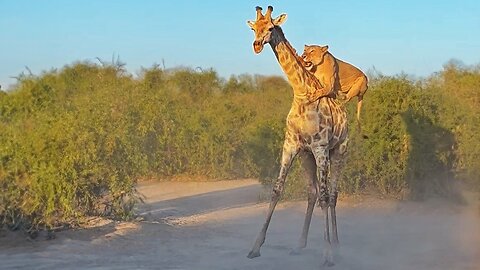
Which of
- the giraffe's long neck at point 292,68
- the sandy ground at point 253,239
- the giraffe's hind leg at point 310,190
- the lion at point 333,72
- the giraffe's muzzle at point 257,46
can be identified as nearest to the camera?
the giraffe's muzzle at point 257,46

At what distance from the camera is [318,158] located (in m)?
8.75

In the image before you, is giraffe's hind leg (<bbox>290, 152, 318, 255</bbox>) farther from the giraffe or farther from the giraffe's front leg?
the giraffe's front leg

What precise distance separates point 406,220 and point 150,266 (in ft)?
20.8

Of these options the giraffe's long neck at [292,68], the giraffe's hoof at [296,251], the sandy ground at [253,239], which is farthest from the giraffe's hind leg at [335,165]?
the giraffe's long neck at [292,68]

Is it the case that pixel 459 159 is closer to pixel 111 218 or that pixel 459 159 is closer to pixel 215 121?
pixel 111 218

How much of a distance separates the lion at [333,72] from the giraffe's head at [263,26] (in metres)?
0.73

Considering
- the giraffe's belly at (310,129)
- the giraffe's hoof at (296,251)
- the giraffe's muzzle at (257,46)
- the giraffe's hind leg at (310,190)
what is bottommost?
the giraffe's hoof at (296,251)

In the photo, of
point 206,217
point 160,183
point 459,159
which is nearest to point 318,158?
point 206,217

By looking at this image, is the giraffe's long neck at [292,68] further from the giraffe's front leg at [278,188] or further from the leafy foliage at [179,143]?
the leafy foliage at [179,143]

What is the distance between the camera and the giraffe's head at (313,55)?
9055mm

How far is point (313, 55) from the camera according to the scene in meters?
9.10

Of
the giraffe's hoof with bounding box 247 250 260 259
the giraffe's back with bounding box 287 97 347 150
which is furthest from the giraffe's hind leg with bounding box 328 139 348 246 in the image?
the giraffe's hoof with bounding box 247 250 260 259

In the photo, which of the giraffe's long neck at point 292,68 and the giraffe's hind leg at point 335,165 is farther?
the giraffe's hind leg at point 335,165

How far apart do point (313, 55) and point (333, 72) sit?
34cm
